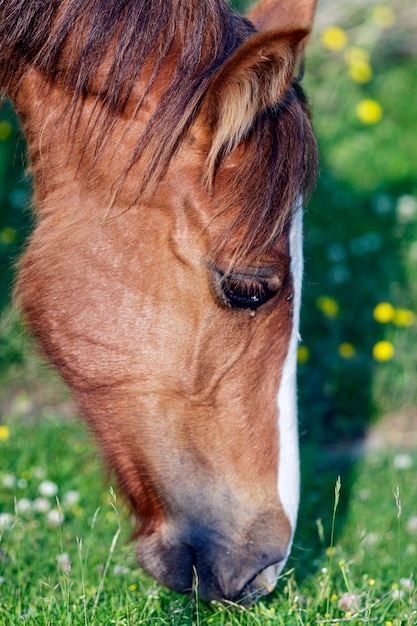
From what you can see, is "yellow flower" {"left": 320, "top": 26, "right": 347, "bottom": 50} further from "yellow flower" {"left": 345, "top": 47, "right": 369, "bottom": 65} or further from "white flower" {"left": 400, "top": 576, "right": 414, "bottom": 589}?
"white flower" {"left": 400, "top": 576, "right": 414, "bottom": 589}

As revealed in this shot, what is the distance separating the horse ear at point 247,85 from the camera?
7.33ft

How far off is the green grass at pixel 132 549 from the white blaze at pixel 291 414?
0.26 meters

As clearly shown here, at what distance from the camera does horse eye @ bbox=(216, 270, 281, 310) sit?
2.57 m

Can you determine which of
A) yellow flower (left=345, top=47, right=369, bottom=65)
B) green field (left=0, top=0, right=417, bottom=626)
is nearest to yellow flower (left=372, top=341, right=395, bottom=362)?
green field (left=0, top=0, right=417, bottom=626)

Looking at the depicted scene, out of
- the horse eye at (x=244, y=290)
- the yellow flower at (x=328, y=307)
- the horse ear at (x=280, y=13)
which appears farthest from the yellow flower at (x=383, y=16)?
the horse eye at (x=244, y=290)

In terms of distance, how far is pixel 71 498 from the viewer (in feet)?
12.5

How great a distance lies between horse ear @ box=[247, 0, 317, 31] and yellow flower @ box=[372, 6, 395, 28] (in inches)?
169

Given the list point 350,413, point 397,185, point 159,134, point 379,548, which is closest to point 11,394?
point 350,413

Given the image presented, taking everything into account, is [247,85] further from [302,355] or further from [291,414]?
[302,355]

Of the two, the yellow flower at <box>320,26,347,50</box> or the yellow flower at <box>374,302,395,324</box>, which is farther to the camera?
the yellow flower at <box>320,26,347,50</box>

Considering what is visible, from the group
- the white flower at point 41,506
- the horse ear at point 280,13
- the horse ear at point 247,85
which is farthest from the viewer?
the white flower at point 41,506

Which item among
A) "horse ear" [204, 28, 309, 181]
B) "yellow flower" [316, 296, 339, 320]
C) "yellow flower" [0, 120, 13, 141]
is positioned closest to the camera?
"horse ear" [204, 28, 309, 181]

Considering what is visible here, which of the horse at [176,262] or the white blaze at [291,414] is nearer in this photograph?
the horse at [176,262]

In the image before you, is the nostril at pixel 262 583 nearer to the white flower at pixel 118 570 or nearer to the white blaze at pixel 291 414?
the white blaze at pixel 291 414
